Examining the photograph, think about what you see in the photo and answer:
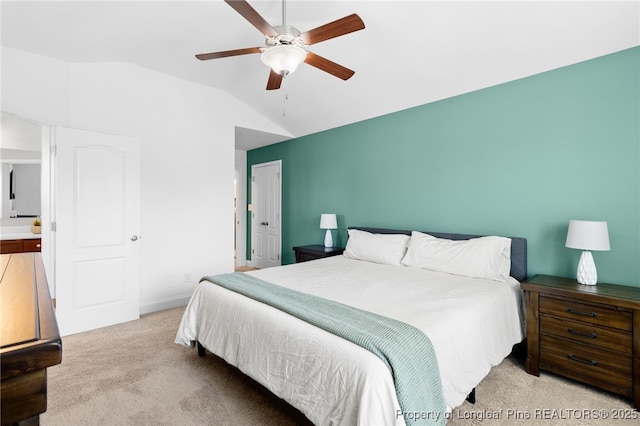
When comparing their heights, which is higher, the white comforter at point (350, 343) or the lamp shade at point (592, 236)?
the lamp shade at point (592, 236)

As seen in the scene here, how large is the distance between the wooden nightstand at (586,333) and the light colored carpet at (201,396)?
5.2 inches

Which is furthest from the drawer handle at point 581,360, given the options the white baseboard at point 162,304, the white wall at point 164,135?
the white baseboard at point 162,304

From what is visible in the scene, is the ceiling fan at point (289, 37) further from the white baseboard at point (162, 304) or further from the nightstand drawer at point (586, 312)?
Result: the white baseboard at point (162, 304)

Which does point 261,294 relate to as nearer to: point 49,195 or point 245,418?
point 245,418

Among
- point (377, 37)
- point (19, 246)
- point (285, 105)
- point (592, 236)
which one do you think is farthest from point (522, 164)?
point (19, 246)

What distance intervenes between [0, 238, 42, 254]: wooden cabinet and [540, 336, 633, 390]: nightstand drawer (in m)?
6.19

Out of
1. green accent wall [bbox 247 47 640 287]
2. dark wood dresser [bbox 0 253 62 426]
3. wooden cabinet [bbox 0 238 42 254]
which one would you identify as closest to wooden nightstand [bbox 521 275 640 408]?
green accent wall [bbox 247 47 640 287]

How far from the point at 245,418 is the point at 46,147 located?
3.34m

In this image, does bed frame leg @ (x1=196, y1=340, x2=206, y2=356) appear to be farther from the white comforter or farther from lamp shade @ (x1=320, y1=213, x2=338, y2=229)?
lamp shade @ (x1=320, y1=213, x2=338, y2=229)

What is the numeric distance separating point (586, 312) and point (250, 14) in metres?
2.93

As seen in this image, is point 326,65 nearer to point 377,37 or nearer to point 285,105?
point 377,37

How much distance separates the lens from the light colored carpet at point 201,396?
1902 millimetres

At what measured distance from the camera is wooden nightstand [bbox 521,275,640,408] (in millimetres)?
2020

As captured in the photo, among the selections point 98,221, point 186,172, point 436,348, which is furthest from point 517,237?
point 98,221
